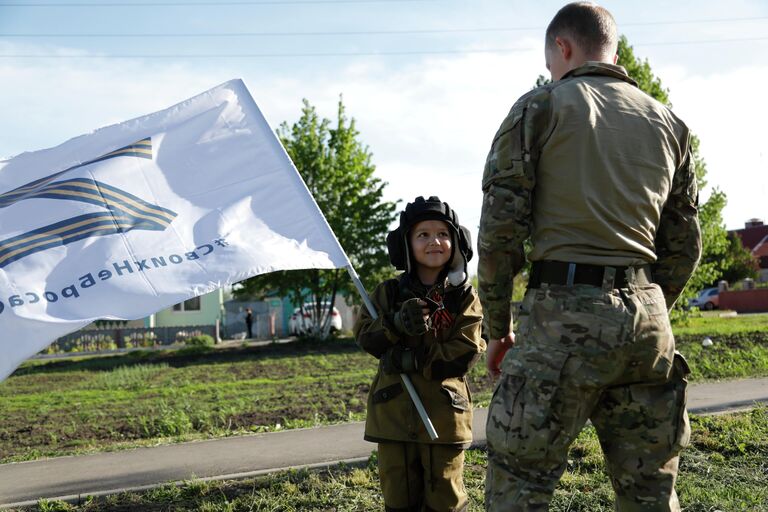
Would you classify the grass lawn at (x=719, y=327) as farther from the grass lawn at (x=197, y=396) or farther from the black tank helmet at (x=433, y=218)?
the black tank helmet at (x=433, y=218)

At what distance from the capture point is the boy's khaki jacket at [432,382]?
12.6 feet

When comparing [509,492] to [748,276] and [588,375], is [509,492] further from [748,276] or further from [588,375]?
[748,276]

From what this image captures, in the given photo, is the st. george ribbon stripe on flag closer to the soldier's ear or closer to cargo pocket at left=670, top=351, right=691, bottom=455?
the soldier's ear

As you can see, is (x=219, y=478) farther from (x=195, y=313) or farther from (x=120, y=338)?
(x=195, y=313)

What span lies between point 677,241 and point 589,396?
0.86 meters

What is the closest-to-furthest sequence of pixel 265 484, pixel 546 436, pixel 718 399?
1. pixel 546 436
2. pixel 265 484
3. pixel 718 399

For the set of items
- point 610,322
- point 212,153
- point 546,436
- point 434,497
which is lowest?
point 434,497

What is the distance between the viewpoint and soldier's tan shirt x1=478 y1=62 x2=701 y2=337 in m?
2.91

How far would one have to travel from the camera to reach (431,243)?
4.04 metres

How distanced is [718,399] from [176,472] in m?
5.74

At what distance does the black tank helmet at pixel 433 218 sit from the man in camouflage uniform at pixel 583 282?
3.36 feet

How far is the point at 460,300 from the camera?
4082 millimetres

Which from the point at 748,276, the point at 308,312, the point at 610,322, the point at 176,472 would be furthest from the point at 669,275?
the point at 748,276

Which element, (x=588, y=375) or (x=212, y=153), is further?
(x=212, y=153)
